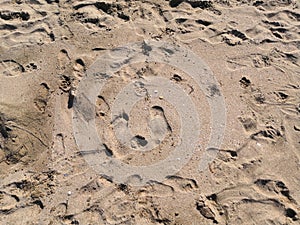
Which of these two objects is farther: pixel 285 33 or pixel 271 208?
pixel 285 33

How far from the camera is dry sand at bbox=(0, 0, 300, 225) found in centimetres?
954

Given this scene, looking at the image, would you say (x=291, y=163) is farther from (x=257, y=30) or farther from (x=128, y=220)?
(x=128, y=220)

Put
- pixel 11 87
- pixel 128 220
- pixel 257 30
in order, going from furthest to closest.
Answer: pixel 257 30, pixel 11 87, pixel 128 220

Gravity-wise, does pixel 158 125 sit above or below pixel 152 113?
below

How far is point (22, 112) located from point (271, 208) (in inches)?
296

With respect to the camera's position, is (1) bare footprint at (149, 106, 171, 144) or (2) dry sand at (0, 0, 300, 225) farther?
(1) bare footprint at (149, 106, 171, 144)

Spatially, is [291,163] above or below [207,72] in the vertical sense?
below

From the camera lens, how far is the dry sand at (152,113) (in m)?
9.54

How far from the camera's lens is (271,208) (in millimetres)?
9547

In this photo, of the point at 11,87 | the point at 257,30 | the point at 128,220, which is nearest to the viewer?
the point at 128,220

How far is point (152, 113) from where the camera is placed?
10133mm

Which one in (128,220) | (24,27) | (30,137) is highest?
(24,27)

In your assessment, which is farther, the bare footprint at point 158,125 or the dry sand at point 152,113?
the bare footprint at point 158,125

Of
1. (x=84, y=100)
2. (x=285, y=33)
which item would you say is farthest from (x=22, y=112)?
(x=285, y=33)
